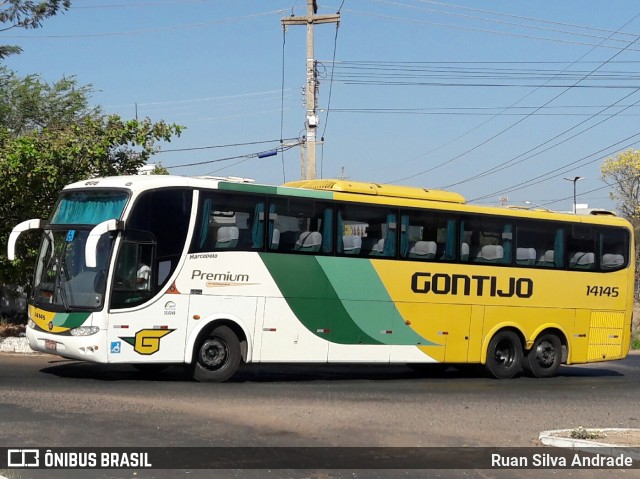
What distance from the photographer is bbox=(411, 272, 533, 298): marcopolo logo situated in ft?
60.4

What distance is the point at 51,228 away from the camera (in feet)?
52.1

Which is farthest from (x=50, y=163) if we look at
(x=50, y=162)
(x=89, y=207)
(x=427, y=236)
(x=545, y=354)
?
(x=545, y=354)

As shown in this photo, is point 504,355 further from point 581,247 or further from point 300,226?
point 300,226

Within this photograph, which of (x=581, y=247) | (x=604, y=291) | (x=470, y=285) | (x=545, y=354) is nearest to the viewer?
(x=470, y=285)

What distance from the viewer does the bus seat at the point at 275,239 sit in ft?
54.3

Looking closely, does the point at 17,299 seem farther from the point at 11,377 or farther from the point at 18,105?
the point at 11,377

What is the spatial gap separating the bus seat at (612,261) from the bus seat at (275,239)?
26.4 feet

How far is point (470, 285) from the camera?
1898 centimetres

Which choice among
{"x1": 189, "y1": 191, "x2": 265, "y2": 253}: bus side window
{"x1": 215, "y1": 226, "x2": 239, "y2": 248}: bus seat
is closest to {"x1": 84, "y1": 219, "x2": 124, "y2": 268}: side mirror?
{"x1": 189, "y1": 191, "x2": 265, "y2": 253}: bus side window

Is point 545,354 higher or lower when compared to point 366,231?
lower

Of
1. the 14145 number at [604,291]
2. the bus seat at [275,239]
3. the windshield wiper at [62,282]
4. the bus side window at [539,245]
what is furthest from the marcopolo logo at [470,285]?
the windshield wiper at [62,282]

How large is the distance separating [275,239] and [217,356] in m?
2.20

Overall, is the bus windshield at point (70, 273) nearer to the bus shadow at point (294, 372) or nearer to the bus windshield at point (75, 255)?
the bus windshield at point (75, 255)

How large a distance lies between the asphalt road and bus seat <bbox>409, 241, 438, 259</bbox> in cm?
242
